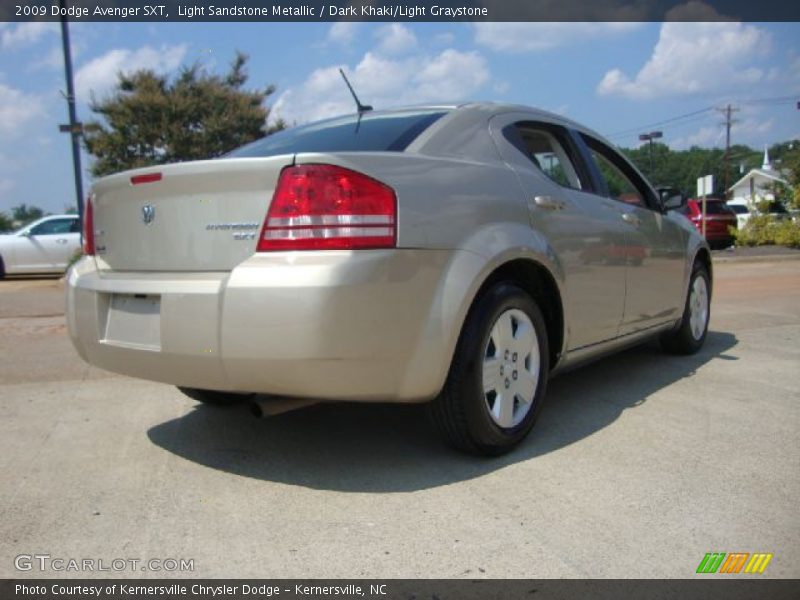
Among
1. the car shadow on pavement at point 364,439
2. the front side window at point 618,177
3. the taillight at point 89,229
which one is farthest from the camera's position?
the front side window at point 618,177

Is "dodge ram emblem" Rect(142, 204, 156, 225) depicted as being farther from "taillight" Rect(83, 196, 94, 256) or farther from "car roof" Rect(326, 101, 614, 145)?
"car roof" Rect(326, 101, 614, 145)

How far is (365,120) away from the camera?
362 cm

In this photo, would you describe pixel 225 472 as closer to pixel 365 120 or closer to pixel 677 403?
pixel 365 120

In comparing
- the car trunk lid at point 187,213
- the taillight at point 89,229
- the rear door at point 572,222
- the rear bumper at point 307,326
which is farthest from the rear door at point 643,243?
the taillight at point 89,229

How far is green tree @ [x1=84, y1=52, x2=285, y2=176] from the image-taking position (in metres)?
23.5

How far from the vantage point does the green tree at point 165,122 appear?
Result: 926 inches

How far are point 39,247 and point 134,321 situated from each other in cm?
1373

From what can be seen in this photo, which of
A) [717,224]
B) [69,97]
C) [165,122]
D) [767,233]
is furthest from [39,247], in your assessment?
[767,233]

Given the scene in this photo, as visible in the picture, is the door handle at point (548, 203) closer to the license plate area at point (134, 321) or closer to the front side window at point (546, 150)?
the front side window at point (546, 150)

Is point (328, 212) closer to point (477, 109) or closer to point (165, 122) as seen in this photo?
point (477, 109)

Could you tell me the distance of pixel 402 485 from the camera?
288cm

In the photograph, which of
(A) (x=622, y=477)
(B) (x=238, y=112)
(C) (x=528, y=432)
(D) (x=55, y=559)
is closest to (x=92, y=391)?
(D) (x=55, y=559)

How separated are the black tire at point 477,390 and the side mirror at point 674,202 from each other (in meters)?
2.32

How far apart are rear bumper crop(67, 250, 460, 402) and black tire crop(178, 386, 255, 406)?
3.13 ft
